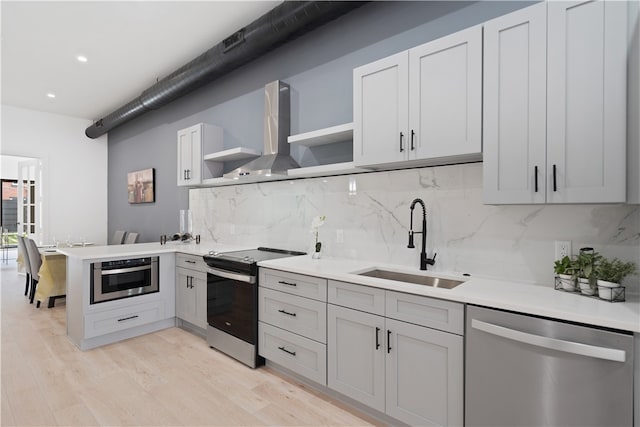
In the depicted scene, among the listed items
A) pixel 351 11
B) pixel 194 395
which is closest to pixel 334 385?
pixel 194 395

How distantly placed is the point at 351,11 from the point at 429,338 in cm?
269

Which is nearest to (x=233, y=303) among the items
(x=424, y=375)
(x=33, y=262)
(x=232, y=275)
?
(x=232, y=275)

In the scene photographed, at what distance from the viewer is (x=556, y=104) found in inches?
66.1

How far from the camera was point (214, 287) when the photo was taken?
10.7 ft

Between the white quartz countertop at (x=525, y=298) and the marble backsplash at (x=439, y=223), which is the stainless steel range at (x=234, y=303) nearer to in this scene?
the marble backsplash at (x=439, y=223)

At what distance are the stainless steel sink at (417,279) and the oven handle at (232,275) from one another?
0.96 metres

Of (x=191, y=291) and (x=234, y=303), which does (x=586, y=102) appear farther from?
(x=191, y=291)

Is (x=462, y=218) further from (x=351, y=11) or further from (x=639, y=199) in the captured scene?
(x=351, y=11)

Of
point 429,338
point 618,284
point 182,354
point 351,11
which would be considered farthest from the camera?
point 182,354

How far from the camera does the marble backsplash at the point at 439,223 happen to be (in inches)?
74.4

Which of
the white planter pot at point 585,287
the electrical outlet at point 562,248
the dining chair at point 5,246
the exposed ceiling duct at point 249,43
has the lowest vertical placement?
the dining chair at point 5,246

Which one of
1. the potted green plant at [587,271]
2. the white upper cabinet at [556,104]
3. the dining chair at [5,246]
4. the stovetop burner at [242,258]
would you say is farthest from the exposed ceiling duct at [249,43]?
the dining chair at [5,246]

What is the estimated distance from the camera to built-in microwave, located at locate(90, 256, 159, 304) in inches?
131

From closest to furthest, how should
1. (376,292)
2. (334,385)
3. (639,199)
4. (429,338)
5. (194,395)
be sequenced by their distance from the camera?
1. (639,199)
2. (429,338)
3. (376,292)
4. (334,385)
5. (194,395)
